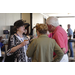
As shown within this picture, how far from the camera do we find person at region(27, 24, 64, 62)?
5.34 feet

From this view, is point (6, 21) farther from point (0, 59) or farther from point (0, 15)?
point (0, 59)

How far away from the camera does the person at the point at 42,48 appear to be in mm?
1628

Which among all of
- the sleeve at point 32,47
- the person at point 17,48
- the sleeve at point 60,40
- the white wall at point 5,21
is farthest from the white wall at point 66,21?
the sleeve at point 32,47

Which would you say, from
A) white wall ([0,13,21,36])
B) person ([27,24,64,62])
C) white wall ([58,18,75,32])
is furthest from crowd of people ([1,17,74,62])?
white wall ([58,18,75,32])

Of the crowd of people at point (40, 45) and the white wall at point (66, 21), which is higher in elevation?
the white wall at point (66, 21)

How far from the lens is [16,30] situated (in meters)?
1.97

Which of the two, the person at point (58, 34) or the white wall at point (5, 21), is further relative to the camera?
the white wall at point (5, 21)

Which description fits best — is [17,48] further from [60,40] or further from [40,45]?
[60,40]

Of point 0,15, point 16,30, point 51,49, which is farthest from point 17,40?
point 0,15

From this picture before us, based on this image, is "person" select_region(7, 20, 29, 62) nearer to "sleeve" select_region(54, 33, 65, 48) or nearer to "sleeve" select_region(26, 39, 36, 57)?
"sleeve" select_region(26, 39, 36, 57)

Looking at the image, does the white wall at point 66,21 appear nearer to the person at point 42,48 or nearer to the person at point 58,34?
the person at point 58,34

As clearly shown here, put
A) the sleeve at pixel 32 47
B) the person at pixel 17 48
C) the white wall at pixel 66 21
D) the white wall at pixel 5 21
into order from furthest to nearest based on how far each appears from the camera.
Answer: the white wall at pixel 66 21, the white wall at pixel 5 21, the person at pixel 17 48, the sleeve at pixel 32 47
